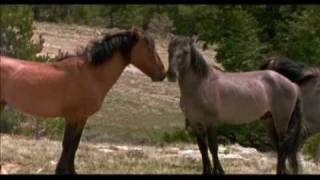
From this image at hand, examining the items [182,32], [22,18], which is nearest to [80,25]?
[182,32]

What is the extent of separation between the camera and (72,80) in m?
5.39

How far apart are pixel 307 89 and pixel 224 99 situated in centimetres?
166

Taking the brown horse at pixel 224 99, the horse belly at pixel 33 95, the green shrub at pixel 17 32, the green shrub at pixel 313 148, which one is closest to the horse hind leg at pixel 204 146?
the brown horse at pixel 224 99

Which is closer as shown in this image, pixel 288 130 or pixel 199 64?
pixel 199 64

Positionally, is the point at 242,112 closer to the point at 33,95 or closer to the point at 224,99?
the point at 224,99

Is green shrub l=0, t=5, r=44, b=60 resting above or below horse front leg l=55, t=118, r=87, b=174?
below

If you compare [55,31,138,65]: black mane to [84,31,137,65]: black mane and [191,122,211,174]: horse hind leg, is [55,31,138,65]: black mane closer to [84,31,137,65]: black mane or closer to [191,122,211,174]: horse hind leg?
[84,31,137,65]: black mane

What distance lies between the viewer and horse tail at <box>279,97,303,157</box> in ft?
21.9

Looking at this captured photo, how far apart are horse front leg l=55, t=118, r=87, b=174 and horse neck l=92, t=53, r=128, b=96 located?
1.15ft

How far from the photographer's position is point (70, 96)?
5336 millimetres

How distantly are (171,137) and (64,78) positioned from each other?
7.43 meters

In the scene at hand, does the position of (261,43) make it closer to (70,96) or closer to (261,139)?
(261,139)

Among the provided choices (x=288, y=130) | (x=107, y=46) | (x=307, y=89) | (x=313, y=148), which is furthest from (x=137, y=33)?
(x=313, y=148)

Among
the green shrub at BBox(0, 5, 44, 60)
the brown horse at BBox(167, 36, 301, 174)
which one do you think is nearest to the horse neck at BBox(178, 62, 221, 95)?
the brown horse at BBox(167, 36, 301, 174)
